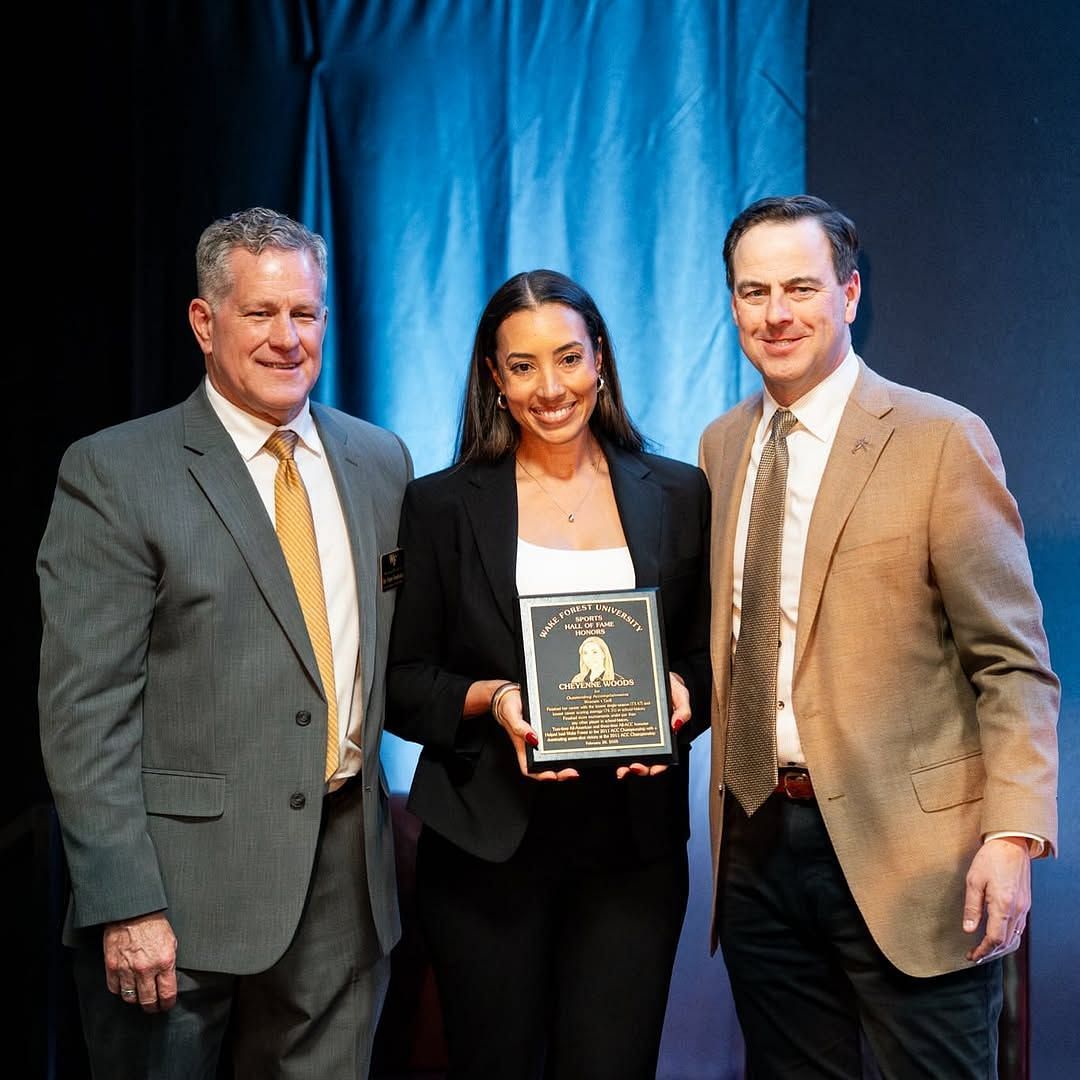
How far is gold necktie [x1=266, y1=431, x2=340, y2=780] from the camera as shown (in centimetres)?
224

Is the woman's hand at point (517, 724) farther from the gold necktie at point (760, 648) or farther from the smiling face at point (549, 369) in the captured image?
the smiling face at point (549, 369)

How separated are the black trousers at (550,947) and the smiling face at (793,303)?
84 centimetres

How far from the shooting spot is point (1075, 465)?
9.67 ft

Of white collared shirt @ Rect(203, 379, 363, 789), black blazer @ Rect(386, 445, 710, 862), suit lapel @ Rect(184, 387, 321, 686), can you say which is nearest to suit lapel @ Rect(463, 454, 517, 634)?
black blazer @ Rect(386, 445, 710, 862)

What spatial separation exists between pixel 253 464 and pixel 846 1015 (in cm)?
143

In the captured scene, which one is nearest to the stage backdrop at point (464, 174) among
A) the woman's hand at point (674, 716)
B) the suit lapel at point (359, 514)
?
the suit lapel at point (359, 514)

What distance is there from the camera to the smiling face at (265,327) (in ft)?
7.41

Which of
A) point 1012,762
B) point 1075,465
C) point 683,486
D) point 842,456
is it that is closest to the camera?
point 1012,762

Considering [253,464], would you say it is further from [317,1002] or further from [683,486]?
[317,1002]

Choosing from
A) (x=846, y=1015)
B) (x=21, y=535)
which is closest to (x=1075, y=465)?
(x=846, y=1015)

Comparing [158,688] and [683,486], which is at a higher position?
[683,486]

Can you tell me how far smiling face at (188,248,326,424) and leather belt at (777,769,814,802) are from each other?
1.06 m

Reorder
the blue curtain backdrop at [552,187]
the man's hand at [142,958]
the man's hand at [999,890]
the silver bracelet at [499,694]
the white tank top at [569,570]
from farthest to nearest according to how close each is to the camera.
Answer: the blue curtain backdrop at [552,187], the white tank top at [569,570], the silver bracelet at [499,694], the man's hand at [142,958], the man's hand at [999,890]

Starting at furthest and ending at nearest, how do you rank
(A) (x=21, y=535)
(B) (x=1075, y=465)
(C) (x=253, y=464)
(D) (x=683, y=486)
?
1. (A) (x=21, y=535)
2. (B) (x=1075, y=465)
3. (D) (x=683, y=486)
4. (C) (x=253, y=464)
